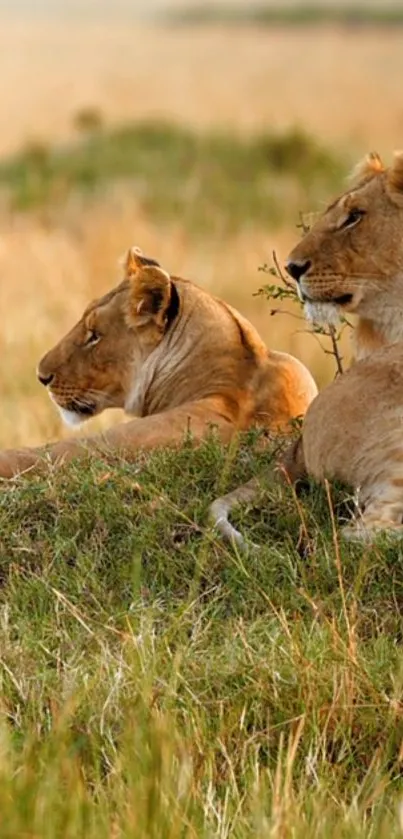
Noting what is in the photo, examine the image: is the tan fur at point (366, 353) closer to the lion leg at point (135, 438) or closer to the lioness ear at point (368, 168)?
the lioness ear at point (368, 168)

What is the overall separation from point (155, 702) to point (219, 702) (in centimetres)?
17

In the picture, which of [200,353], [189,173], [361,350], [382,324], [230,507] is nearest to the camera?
[230,507]

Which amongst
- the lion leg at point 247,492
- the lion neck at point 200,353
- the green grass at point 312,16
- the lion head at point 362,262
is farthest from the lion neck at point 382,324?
the green grass at point 312,16

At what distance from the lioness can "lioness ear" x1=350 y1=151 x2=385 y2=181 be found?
0.62 meters

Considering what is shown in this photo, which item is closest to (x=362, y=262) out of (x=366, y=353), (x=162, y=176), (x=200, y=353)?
(x=366, y=353)

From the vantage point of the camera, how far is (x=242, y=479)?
5.20 m

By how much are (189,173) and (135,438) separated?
12.4m

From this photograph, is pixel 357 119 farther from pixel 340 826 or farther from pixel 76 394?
pixel 340 826

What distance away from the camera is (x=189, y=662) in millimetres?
4133

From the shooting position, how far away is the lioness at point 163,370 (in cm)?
564

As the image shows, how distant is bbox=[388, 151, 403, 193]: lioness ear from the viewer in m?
5.39

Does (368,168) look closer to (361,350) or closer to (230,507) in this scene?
(361,350)

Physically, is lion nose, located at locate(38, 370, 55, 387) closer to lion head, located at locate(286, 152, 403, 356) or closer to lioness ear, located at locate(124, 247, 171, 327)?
lioness ear, located at locate(124, 247, 171, 327)

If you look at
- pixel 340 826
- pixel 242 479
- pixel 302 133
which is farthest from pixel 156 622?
pixel 302 133
